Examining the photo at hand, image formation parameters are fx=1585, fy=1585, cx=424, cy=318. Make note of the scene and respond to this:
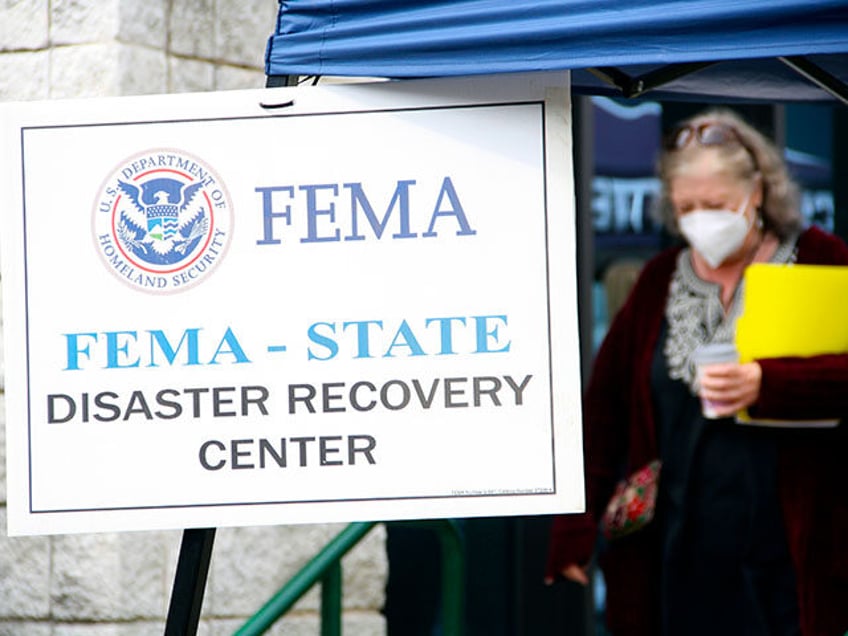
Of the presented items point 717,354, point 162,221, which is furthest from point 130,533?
point 717,354

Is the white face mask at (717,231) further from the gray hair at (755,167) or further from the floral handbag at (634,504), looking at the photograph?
the floral handbag at (634,504)

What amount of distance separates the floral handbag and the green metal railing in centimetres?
47

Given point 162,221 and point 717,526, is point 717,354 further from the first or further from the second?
point 162,221

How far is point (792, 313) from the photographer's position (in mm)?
3545

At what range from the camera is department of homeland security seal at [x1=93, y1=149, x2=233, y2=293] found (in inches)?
108

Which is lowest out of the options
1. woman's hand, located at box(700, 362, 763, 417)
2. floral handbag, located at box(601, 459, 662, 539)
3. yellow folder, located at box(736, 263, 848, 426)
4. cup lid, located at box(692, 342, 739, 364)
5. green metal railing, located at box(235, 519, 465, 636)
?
green metal railing, located at box(235, 519, 465, 636)

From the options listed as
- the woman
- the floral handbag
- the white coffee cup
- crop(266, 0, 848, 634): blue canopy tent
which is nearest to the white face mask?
the woman

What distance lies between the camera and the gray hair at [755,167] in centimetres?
389

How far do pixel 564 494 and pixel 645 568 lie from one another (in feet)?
4.52

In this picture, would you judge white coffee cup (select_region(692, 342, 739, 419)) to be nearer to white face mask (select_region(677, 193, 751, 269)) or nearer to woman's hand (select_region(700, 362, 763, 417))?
woman's hand (select_region(700, 362, 763, 417))

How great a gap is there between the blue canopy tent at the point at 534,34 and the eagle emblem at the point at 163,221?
0.26 meters

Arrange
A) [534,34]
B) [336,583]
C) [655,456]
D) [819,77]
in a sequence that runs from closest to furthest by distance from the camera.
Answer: [534,34]
[819,77]
[336,583]
[655,456]

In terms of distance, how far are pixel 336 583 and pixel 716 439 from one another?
0.98 metres

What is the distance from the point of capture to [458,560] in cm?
360
